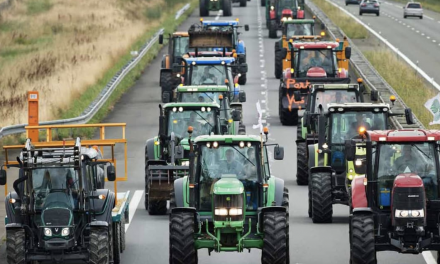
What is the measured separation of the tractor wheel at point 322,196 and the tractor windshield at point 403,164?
4421 mm

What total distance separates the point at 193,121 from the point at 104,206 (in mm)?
7770

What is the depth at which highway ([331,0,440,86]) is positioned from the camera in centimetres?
6092

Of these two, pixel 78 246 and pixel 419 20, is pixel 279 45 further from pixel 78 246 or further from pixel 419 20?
pixel 419 20

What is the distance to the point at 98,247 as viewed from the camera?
19.3m

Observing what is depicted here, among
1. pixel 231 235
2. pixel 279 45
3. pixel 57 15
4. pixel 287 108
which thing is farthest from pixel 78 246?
pixel 57 15

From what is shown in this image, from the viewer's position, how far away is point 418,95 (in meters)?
44.9

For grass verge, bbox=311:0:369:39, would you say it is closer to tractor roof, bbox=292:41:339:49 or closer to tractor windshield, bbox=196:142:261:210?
tractor roof, bbox=292:41:339:49

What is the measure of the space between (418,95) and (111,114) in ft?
34.5

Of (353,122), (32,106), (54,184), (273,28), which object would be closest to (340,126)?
(353,122)

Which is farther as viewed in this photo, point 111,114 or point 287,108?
point 111,114

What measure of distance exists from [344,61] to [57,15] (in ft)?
142

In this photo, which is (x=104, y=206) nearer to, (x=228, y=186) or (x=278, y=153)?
(x=228, y=186)

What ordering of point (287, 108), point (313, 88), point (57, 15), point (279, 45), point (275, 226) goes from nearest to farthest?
1. point (275, 226)
2. point (313, 88)
3. point (287, 108)
4. point (279, 45)
5. point (57, 15)


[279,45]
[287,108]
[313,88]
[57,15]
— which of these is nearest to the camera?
[313,88]
